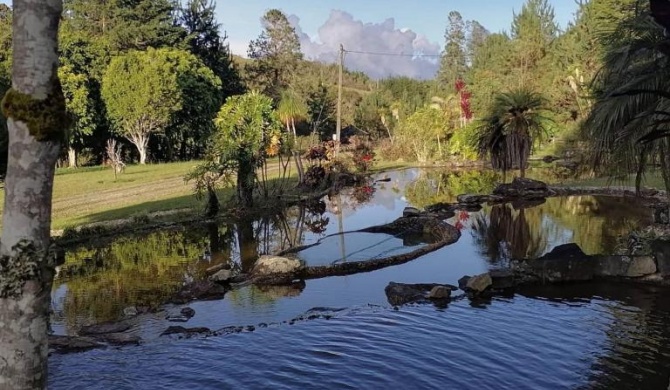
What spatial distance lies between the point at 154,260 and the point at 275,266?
3.80 meters

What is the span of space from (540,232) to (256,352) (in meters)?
12.1

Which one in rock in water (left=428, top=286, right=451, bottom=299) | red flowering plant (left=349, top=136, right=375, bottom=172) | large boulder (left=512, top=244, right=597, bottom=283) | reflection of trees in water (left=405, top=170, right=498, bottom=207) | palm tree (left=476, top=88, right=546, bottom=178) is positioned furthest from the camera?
red flowering plant (left=349, top=136, right=375, bottom=172)

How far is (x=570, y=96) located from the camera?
161 feet

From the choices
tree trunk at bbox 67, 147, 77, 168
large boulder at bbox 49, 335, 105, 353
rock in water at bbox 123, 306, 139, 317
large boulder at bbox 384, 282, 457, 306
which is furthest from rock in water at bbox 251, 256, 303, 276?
tree trunk at bbox 67, 147, 77, 168

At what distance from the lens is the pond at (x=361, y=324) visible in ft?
23.9

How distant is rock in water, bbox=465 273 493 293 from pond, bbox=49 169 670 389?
49 centimetres

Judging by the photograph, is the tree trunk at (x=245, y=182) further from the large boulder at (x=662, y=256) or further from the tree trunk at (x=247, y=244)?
the large boulder at (x=662, y=256)

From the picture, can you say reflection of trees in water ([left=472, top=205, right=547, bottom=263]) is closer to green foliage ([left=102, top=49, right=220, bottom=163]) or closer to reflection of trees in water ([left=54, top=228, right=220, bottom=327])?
reflection of trees in water ([left=54, top=228, right=220, bottom=327])

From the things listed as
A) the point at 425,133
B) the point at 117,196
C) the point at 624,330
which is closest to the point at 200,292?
the point at 624,330

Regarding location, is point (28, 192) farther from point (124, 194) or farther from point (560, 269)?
point (124, 194)

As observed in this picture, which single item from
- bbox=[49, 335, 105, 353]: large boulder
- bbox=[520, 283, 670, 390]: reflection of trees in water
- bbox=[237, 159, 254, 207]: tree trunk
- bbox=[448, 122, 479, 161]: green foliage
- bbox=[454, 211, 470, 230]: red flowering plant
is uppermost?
bbox=[448, 122, 479, 161]: green foliage

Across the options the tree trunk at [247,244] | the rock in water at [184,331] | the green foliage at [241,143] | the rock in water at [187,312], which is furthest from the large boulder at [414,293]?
the green foliage at [241,143]

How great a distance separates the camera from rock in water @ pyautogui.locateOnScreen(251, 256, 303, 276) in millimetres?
12922

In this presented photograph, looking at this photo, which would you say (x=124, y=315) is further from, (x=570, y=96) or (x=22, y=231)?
(x=570, y=96)
